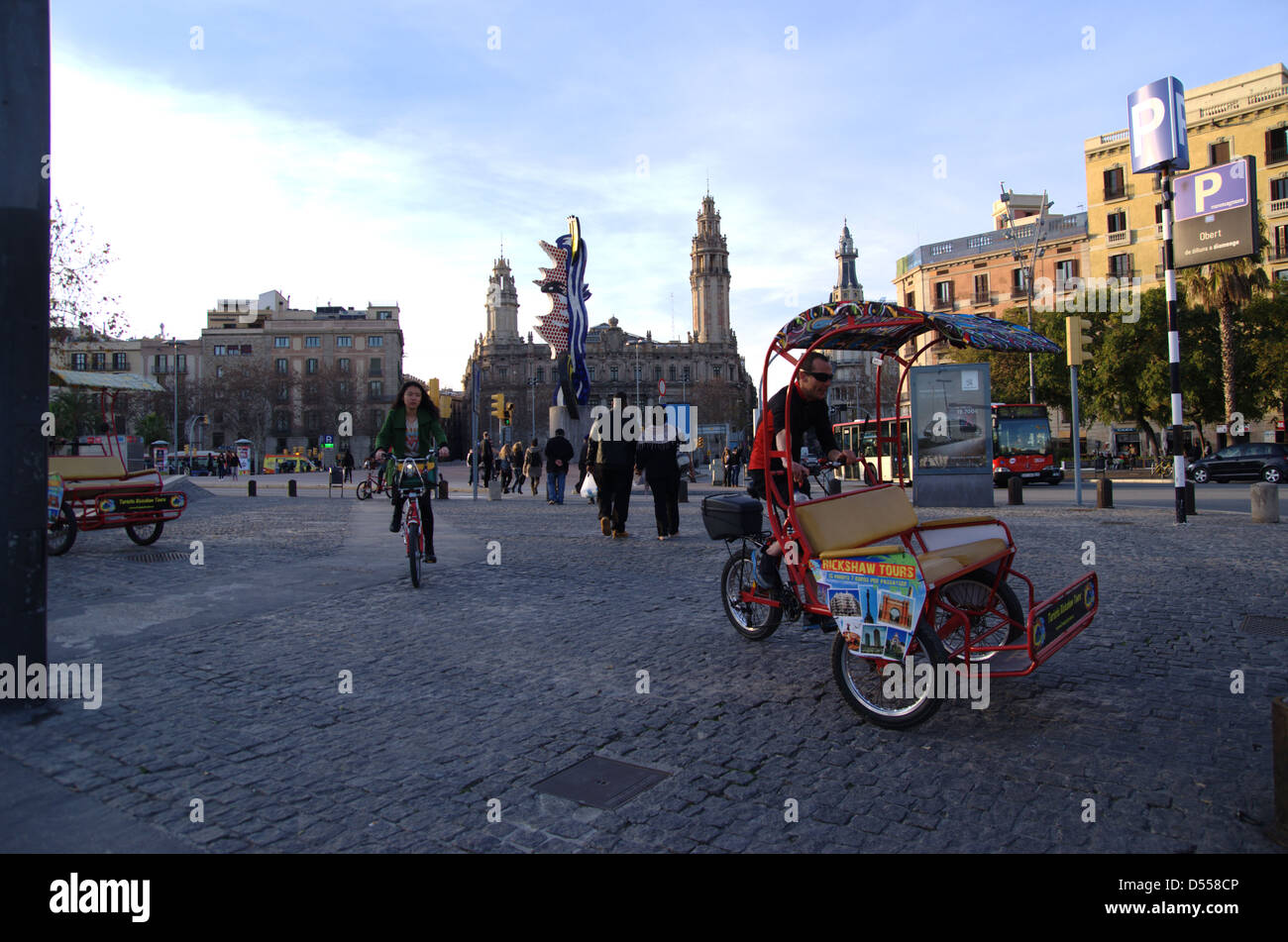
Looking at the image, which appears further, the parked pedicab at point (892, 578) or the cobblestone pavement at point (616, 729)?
the parked pedicab at point (892, 578)

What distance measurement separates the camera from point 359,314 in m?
A: 109

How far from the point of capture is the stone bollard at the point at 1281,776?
268 cm

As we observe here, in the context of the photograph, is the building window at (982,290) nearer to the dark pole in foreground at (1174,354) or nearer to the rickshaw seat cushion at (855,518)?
the dark pole in foreground at (1174,354)

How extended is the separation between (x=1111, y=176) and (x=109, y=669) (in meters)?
59.0

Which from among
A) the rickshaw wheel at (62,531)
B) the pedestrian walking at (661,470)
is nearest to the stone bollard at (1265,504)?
the pedestrian walking at (661,470)

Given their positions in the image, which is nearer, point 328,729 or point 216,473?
point 328,729

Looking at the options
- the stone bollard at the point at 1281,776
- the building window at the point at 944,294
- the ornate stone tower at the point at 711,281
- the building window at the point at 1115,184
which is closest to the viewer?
the stone bollard at the point at 1281,776

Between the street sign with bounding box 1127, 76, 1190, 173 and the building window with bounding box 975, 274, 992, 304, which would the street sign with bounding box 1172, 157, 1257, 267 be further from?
the building window with bounding box 975, 274, 992, 304

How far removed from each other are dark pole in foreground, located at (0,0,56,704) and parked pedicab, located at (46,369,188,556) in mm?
6877

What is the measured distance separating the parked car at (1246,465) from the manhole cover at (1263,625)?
24047 millimetres

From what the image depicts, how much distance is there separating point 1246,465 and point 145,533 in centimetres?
3054

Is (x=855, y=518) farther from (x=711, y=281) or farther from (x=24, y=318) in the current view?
(x=711, y=281)

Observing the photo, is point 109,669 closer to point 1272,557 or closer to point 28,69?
point 28,69
